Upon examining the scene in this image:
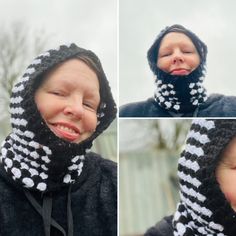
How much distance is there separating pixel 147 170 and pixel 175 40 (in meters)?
0.32

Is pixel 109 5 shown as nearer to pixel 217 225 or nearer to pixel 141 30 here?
pixel 141 30

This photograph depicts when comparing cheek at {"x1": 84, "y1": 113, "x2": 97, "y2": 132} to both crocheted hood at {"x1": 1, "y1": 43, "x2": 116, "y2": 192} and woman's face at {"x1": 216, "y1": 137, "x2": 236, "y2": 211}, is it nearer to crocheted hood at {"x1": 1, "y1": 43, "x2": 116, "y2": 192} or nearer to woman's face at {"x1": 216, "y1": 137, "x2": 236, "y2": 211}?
crocheted hood at {"x1": 1, "y1": 43, "x2": 116, "y2": 192}

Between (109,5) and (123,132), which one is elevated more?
(109,5)

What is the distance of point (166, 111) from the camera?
124cm

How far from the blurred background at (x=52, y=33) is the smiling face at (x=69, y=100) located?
0.20 feet

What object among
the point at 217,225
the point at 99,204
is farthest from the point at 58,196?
the point at 217,225

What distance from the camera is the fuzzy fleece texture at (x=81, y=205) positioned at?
113cm

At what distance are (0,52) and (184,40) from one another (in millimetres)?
432

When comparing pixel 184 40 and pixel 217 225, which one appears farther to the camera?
pixel 184 40

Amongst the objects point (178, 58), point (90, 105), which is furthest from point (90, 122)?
point (178, 58)

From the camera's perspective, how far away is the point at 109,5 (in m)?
1.25

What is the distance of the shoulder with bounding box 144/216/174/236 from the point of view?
1191mm

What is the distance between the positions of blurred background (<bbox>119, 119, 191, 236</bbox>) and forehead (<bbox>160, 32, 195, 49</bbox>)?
0.59 feet

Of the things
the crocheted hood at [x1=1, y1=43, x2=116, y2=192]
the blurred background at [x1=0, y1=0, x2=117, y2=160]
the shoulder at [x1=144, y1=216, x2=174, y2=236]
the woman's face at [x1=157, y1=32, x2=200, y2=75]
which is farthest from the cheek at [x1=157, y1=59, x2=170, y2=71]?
the shoulder at [x1=144, y1=216, x2=174, y2=236]
